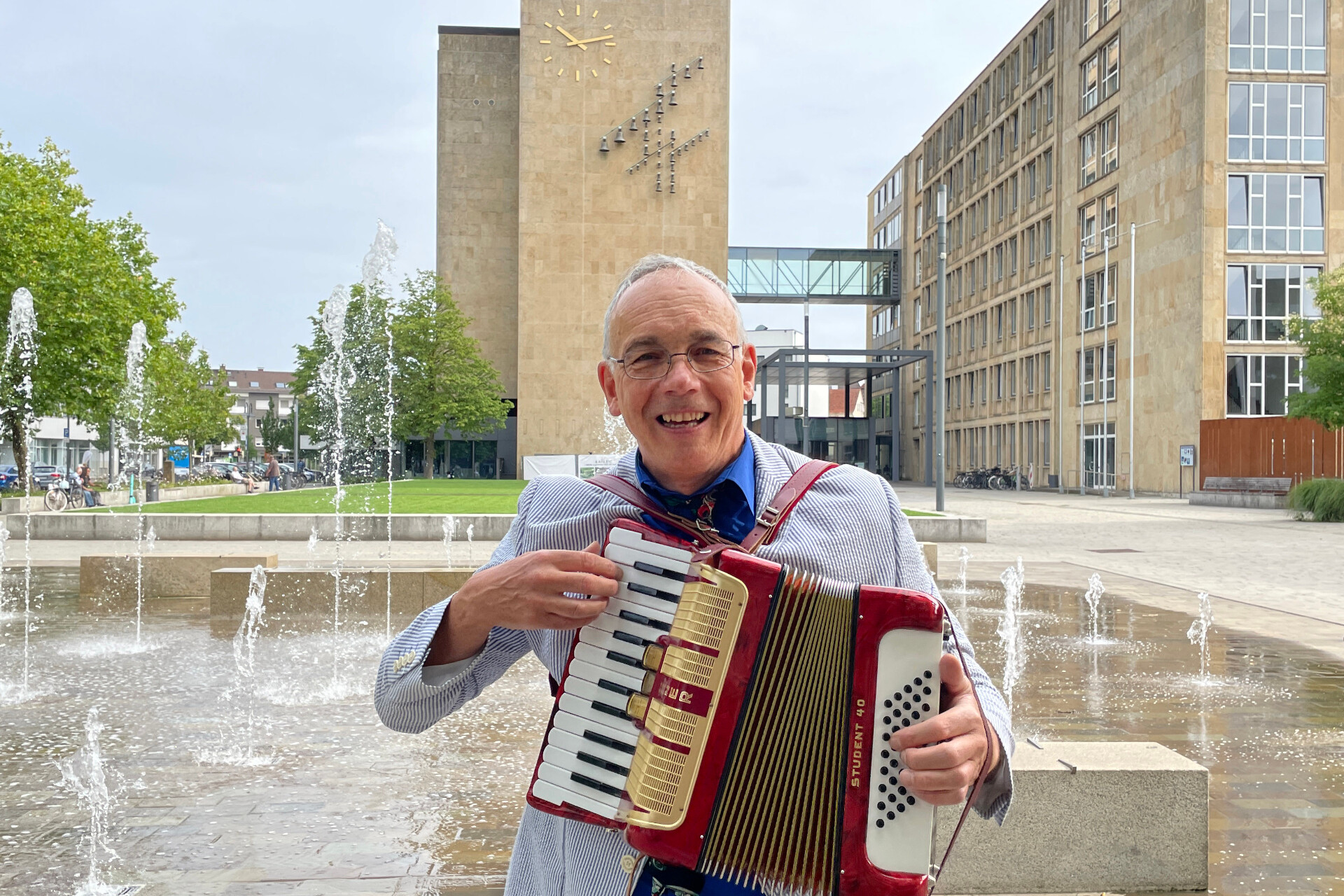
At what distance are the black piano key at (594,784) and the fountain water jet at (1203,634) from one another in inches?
293

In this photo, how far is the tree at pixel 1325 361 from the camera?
25688mm

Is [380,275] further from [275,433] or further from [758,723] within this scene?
[275,433]

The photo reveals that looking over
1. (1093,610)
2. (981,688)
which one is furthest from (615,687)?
(1093,610)

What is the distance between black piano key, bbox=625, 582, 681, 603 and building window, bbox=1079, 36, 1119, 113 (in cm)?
4863

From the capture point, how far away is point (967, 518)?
64.2 ft

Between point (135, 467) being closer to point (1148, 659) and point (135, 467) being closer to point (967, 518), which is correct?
point (967, 518)

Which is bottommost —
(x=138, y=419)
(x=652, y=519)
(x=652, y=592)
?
(x=652, y=592)

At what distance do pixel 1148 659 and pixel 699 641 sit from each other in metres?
8.23

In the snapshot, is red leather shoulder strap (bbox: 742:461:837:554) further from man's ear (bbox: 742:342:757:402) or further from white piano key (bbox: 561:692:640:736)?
white piano key (bbox: 561:692:640:736)

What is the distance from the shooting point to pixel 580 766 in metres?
1.65

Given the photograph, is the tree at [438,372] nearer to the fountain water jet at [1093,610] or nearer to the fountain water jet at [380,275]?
the fountain water jet at [380,275]

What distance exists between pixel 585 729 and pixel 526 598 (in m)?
0.25

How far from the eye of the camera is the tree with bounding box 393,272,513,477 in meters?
45.1

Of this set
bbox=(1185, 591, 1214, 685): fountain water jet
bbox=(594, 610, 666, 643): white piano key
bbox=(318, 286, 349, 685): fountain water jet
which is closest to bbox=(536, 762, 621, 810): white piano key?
bbox=(594, 610, 666, 643): white piano key
